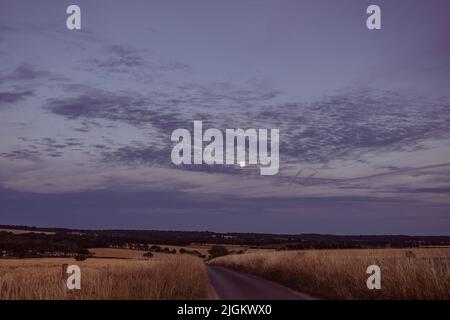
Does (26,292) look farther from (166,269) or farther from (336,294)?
(336,294)

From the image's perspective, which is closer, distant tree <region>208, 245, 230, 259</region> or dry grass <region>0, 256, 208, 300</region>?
dry grass <region>0, 256, 208, 300</region>

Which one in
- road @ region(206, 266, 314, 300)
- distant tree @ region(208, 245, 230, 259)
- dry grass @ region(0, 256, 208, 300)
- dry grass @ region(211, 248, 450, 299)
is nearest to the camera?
dry grass @ region(0, 256, 208, 300)

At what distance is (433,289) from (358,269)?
5119 millimetres

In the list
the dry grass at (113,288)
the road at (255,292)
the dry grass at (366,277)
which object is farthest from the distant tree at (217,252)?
the dry grass at (113,288)

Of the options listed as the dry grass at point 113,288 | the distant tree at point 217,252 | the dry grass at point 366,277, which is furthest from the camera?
the distant tree at point 217,252

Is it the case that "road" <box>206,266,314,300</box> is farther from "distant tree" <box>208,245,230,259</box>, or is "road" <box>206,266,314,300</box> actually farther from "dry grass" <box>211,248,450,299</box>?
"distant tree" <box>208,245,230,259</box>

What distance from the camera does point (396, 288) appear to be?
54.3ft

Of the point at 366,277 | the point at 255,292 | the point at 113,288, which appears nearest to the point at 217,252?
the point at 255,292

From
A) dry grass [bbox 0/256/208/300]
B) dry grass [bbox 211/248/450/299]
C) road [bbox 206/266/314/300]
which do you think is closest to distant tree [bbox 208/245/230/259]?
dry grass [bbox 211/248/450/299]

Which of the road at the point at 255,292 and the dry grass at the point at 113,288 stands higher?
the dry grass at the point at 113,288

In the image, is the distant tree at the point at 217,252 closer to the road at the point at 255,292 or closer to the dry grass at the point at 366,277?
the dry grass at the point at 366,277

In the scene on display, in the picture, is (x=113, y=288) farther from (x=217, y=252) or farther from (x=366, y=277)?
(x=217, y=252)
